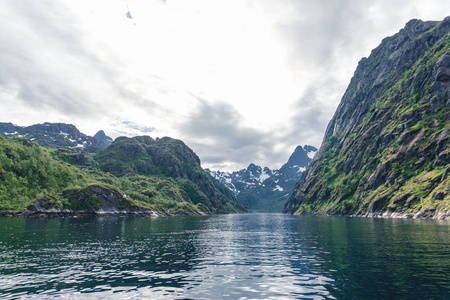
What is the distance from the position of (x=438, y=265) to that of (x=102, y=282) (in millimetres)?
35332

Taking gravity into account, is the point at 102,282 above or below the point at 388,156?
below

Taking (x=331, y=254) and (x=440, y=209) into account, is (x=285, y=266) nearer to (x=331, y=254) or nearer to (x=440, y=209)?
(x=331, y=254)

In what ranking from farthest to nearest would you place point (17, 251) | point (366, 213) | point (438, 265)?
point (366, 213)
point (17, 251)
point (438, 265)

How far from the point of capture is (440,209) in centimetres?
11262

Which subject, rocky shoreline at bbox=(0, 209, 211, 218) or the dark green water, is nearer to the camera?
the dark green water

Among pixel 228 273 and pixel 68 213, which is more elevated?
pixel 228 273

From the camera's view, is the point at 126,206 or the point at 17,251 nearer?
the point at 17,251

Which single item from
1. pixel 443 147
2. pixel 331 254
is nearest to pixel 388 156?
pixel 443 147

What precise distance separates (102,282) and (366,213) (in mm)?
187129

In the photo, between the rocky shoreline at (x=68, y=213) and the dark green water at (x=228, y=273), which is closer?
the dark green water at (x=228, y=273)

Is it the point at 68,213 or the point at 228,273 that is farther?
the point at 68,213

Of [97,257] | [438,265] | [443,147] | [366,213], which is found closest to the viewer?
[438,265]

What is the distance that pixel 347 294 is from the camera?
67.4 feet

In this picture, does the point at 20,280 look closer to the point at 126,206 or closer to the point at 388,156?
the point at 126,206
